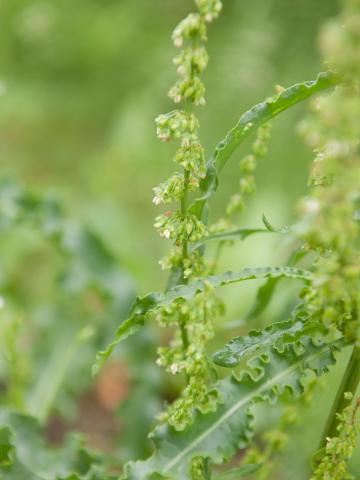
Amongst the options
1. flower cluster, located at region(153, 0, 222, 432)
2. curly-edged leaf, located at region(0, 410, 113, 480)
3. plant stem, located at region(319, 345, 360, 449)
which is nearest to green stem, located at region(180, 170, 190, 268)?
flower cluster, located at region(153, 0, 222, 432)

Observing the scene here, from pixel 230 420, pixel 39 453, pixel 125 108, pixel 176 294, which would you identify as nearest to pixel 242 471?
pixel 230 420

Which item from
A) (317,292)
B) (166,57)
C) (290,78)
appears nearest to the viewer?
(317,292)

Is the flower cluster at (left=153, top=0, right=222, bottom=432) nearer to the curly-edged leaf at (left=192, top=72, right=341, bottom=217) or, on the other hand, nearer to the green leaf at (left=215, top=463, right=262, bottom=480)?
the curly-edged leaf at (left=192, top=72, right=341, bottom=217)

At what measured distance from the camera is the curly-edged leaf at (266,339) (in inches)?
34.4

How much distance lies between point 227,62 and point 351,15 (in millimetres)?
2762

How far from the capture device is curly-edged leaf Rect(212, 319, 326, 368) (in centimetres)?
87

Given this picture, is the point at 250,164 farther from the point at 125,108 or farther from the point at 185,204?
the point at 125,108

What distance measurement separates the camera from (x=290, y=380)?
87 cm

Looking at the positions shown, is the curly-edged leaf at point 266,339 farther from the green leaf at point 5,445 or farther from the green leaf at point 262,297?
the green leaf at point 5,445

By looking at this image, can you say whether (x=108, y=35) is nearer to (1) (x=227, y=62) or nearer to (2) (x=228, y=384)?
(1) (x=227, y=62)

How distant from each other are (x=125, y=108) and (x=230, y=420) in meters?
2.83

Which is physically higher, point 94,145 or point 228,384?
point 94,145

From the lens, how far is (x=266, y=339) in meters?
0.89

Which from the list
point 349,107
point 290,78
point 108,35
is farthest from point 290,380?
point 108,35
